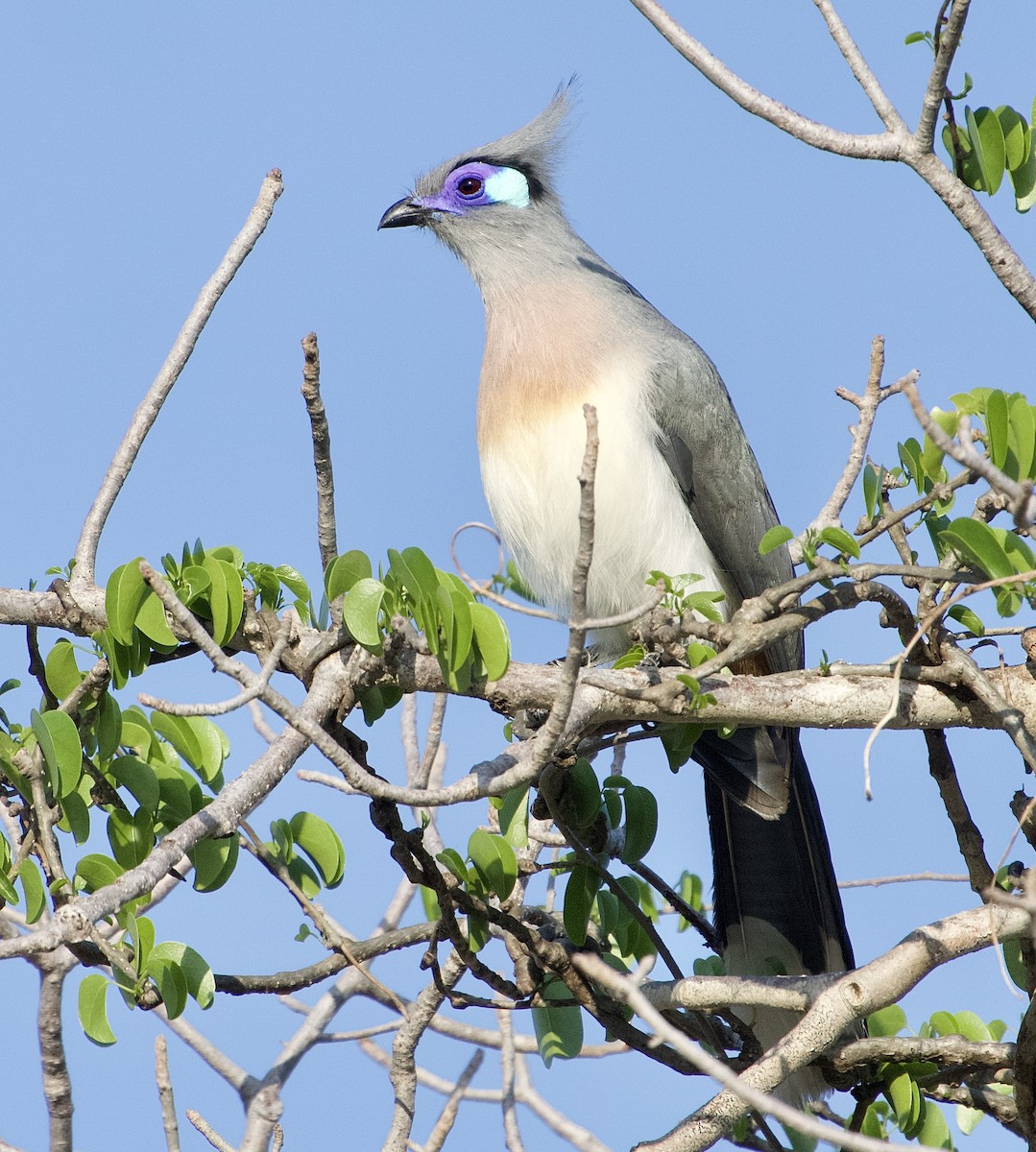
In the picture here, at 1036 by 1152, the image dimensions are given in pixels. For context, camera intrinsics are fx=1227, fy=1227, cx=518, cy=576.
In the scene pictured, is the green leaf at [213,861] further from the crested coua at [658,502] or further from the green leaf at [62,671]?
the crested coua at [658,502]

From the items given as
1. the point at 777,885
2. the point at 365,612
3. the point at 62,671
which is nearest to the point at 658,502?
the point at 777,885

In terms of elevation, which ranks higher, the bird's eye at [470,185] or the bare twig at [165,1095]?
the bird's eye at [470,185]

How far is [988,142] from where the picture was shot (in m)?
3.12

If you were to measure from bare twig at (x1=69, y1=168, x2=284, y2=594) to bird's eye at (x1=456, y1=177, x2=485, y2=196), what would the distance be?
2.36m

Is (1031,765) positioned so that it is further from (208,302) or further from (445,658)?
(208,302)

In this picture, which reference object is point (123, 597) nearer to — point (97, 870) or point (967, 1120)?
point (97, 870)

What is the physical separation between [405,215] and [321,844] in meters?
3.42

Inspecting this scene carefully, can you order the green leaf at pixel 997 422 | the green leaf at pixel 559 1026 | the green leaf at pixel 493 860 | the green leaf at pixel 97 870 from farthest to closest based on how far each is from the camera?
the green leaf at pixel 559 1026, the green leaf at pixel 493 860, the green leaf at pixel 97 870, the green leaf at pixel 997 422

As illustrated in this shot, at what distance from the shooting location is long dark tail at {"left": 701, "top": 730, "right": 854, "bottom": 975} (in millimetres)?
4047

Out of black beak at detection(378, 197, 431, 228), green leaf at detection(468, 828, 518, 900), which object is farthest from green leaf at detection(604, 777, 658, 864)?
black beak at detection(378, 197, 431, 228)

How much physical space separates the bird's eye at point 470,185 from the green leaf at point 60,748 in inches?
144

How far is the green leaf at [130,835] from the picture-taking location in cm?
293

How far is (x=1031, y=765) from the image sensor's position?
2836 mm

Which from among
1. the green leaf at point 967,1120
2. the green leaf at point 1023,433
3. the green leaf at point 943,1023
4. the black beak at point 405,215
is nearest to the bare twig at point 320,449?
the green leaf at point 1023,433
